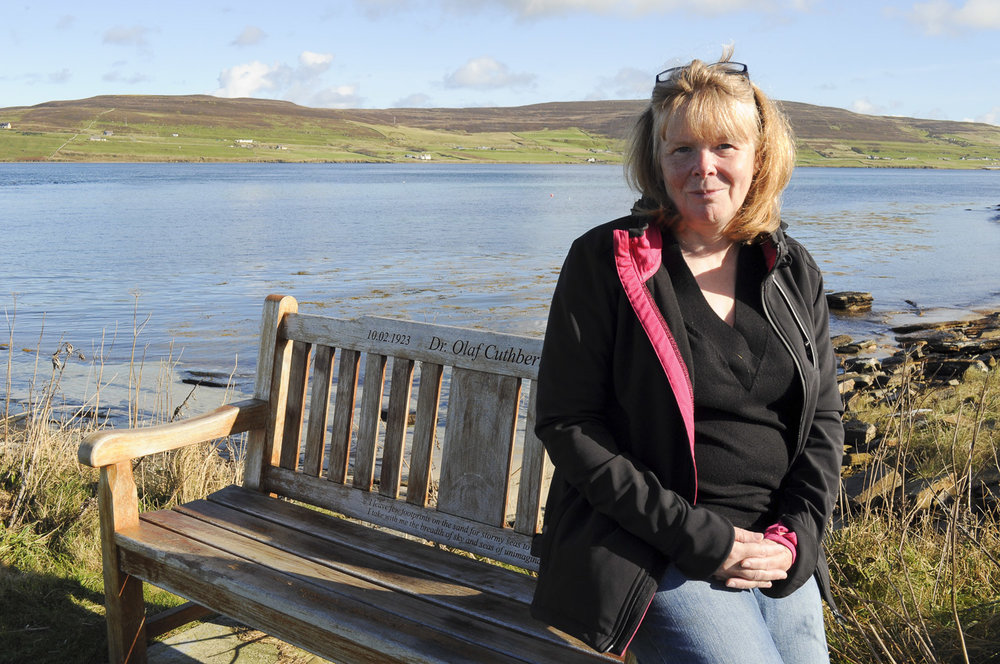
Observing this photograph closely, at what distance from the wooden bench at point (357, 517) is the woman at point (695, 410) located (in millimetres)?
457

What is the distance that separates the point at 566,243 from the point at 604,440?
27565mm

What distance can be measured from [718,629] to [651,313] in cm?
80

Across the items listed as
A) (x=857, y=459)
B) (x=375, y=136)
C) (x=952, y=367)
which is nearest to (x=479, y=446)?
(x=857, y=459)

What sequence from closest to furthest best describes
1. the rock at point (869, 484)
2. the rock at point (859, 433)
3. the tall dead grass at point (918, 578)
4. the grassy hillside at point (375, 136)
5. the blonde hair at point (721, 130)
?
the blonde hair at point (721, 130), the tall dead grass at point (918, 578), the rock at point (869, 484), the rock at point (859, 433), the grassy hillside at point (375, 136)

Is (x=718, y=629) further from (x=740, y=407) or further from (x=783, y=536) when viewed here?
(x=740, y=407)

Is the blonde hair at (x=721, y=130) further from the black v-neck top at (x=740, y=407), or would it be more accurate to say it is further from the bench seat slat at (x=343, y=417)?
the bench seat slat at (x=343, y=417)

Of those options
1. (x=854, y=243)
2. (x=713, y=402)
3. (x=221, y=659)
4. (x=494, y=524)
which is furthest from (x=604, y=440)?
(x=854, y=243)

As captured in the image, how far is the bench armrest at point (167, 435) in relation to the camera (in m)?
3.22

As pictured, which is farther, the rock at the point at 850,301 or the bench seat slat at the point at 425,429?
the rock at the point at 850,301

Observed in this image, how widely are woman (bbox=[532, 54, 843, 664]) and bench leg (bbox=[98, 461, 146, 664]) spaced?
67.6 inches

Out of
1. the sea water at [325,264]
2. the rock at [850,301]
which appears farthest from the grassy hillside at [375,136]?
the rock at [850,301]

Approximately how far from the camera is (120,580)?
132 inches

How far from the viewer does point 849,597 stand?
11.4 feet

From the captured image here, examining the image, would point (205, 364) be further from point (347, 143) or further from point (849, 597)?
point (347, 143)
